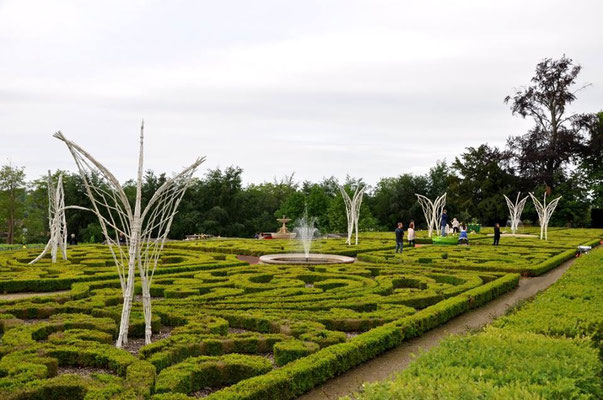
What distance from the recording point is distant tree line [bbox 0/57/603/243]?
4628 cm

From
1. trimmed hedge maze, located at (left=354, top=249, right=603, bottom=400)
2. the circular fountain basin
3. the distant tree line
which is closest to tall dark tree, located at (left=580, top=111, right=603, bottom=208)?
the distant tree line

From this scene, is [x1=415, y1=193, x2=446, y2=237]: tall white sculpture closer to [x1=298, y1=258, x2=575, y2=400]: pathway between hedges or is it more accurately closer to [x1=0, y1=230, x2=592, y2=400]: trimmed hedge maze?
[x1=0, y1=230, x2=592, y2=400]: trimmed hedge maze

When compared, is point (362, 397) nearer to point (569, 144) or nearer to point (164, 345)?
point (164, 345)

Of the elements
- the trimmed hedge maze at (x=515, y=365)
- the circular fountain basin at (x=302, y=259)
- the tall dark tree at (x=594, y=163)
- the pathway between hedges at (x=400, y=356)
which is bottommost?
the pathway between hedges at (x=400, y=356)

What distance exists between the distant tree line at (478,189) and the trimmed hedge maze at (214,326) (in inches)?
1325

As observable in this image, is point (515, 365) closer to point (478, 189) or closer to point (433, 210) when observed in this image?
point (433, 210)

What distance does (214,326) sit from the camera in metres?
7.94

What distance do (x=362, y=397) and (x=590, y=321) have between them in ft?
14.2

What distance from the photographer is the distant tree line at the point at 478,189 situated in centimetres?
4628

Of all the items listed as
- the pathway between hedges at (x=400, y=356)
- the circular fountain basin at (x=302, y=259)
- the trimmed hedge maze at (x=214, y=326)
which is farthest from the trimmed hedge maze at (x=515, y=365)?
the circular fountain basin at (x=302, y=259)

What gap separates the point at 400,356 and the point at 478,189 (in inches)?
1824

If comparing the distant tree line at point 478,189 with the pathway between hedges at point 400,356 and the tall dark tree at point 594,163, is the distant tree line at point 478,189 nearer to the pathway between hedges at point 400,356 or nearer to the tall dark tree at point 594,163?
the tall dark tree at point 594,163

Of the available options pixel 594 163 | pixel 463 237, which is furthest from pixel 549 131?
pixel 463 237

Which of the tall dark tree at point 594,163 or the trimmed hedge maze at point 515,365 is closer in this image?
the trimmed hedge maze at point 515,365
